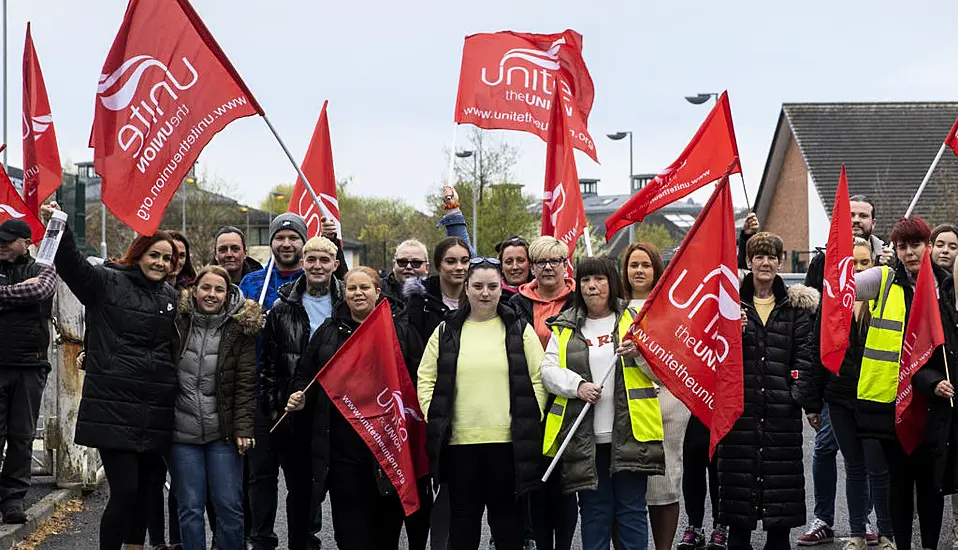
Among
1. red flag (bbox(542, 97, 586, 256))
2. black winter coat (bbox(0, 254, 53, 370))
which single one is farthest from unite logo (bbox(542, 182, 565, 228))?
black winter coat (bbox(0, 254, 53, 370))

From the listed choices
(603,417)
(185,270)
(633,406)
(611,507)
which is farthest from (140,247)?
(611,507)

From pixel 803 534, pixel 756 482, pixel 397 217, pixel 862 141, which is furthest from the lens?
pixel 397 217

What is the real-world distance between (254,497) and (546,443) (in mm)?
2004

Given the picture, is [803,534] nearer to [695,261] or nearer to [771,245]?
[771,245]

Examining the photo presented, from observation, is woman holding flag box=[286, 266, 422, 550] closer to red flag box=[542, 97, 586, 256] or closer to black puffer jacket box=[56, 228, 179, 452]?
black puffer jacket box=[56, 228, 179, 452]

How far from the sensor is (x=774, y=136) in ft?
142

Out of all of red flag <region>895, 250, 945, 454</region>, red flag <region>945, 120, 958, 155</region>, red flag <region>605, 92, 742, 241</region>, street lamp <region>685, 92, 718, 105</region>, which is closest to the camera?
red flag <region>895, 250, 945, 454</region>

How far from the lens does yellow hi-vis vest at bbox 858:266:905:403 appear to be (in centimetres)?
762

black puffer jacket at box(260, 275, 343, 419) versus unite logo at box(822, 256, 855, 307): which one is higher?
unite logo at box(822, 256, 855, 307)

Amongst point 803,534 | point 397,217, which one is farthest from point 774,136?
point 397,217

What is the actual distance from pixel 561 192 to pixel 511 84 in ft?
6.15

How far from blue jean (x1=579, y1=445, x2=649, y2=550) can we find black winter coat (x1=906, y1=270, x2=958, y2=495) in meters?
1.81

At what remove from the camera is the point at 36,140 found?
708 centimetres

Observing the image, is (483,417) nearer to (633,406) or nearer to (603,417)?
(603,417)
